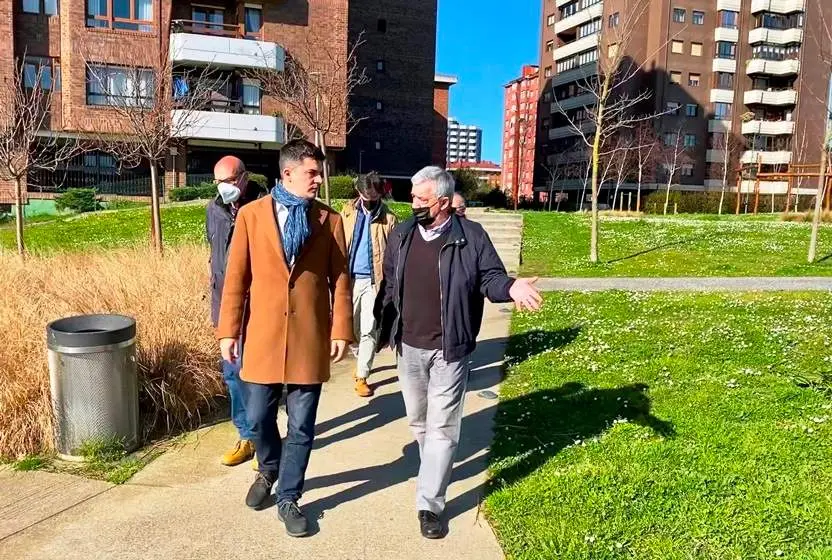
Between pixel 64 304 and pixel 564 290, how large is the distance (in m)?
7.82

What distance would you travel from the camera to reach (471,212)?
2706cm

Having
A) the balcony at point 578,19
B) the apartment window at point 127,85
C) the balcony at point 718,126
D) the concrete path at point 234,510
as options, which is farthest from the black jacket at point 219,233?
the balcony at point 718,126

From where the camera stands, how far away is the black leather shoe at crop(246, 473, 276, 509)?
3.88 metres

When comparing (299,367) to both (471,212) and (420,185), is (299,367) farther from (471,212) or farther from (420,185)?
(471,212)

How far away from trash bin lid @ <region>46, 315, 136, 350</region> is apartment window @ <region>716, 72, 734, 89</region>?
73.6 meters

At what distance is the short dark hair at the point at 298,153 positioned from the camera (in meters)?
3.59

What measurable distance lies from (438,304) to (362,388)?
2.56 m

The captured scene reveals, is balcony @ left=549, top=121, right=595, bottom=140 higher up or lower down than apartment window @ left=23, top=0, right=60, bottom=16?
lower down

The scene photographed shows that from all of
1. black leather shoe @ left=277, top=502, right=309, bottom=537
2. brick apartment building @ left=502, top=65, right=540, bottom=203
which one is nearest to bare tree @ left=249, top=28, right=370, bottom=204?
black leather shoe @ left=277, top=502, right=309, bottom=537

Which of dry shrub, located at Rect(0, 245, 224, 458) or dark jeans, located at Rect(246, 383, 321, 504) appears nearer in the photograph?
dark jeans, located at Rect(246, 383, 321, 504)

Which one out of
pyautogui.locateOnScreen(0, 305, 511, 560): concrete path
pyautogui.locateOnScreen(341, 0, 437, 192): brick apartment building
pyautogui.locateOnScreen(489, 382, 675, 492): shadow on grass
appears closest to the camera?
pyautogui.locateOnScreen(0, 305, 511, 560): concrete path

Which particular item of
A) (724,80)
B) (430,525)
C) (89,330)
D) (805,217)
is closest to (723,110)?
(724,80)

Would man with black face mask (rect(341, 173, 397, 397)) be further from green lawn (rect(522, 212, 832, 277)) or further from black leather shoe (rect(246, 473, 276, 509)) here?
green lawn (rect(522, 212, 832, 277))

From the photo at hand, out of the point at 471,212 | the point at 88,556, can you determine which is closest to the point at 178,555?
the point at 88,556
